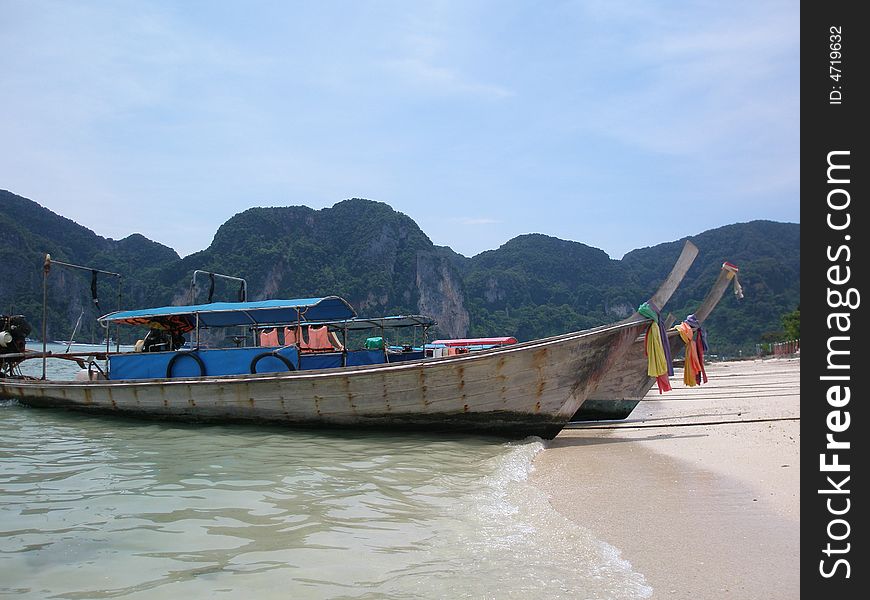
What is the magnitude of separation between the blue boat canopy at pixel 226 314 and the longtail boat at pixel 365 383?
0.05m

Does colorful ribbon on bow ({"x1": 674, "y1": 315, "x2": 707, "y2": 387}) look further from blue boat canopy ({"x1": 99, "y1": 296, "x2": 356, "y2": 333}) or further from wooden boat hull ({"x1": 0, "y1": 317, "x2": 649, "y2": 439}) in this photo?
blue boat canopy ({"x1": 99, "y1": 296, "x2": 356, "y2": 333})

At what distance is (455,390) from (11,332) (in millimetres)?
11916

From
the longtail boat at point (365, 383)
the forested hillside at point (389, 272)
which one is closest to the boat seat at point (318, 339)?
the longtail boat at point (365, 383)

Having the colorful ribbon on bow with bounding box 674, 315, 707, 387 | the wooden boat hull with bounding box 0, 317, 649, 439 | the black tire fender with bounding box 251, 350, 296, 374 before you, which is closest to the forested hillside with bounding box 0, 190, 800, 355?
the black tire fender with bounding box 251, 350, 296, 374

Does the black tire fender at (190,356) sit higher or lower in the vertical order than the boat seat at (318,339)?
lower

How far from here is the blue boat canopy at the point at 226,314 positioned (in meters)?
9.67

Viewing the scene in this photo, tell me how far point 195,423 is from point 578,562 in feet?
25.4

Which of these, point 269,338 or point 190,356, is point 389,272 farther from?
point 190,356

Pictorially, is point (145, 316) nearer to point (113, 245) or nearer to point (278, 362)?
point (278, 362)

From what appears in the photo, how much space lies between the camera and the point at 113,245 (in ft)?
276

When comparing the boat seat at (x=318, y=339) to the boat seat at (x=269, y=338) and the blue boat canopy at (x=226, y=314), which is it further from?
the boat seat at (x=269, y=338)

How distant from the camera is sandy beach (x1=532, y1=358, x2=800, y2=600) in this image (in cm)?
285

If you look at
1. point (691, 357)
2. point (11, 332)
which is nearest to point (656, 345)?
point (691, 357)
